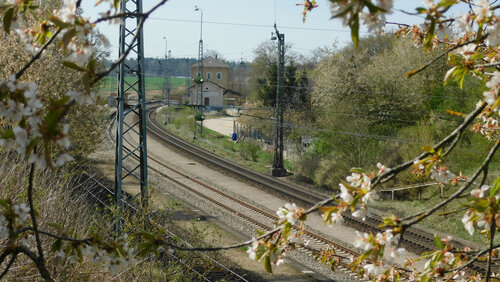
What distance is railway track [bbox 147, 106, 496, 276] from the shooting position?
13.6 meters

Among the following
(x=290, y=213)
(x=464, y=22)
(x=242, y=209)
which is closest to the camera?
(x=464, y=22)

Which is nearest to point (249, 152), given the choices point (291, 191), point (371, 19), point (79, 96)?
point (291, 191)

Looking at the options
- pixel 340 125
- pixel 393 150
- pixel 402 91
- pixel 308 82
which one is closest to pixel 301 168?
pixel 340 125

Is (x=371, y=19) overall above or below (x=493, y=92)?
above

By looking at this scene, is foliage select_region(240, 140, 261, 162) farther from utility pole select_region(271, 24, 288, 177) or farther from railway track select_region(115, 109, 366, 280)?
railway track select_region(115, 109, 366, 280)

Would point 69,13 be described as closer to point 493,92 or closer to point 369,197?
point 369,197

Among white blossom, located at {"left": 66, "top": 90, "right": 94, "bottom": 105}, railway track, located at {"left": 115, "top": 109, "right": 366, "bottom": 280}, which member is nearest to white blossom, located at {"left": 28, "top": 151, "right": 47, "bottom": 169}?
white blossom, located at {"left": 66, "top": 90, "right": 94, "bottom": 105}

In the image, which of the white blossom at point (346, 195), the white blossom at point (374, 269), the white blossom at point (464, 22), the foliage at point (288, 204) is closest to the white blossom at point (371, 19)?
the foliage at point (288, 204)

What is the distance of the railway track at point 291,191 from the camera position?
537 inches

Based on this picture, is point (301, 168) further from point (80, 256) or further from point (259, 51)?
point (259, 51)

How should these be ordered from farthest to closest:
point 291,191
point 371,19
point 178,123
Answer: point 178,123 < point 291,191 < point 371,19

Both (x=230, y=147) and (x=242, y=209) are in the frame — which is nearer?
(x=242, y=209)

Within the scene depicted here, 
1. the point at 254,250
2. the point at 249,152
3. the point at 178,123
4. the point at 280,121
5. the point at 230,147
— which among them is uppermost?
the point at 254,250

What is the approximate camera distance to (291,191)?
2019 centimetres
